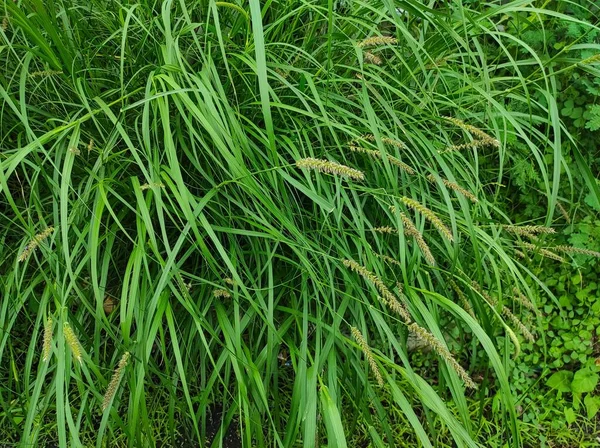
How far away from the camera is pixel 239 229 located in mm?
1736

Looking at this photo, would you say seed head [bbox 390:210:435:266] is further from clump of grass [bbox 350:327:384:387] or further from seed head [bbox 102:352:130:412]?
seed head [bbox 102:352:130:412]

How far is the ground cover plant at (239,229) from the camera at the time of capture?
157 cm

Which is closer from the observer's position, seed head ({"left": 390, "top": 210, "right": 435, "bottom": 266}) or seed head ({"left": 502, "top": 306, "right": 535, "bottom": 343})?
seed head ({"left": 390, "top": 210, "right": 435, "bottom": 266})

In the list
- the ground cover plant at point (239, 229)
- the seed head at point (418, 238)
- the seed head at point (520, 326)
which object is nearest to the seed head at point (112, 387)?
the ground cover plant at point (239, 229)

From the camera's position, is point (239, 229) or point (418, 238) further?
point (239, 229)

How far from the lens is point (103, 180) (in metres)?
1.66

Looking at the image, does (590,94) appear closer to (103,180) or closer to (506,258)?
(506,258)

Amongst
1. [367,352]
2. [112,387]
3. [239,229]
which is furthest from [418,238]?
[112,387]

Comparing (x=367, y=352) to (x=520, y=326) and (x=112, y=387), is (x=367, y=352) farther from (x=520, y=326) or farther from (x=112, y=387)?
(x=112, y=387)

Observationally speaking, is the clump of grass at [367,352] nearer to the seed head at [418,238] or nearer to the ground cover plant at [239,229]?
the ground cover plant at [239,229]

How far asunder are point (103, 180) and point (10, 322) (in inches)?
18.0

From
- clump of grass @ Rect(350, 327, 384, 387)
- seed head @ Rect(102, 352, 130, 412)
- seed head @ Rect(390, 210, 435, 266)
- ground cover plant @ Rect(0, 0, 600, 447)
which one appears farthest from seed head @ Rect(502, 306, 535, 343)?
seed head @ Rect(102, 352, 130, 412)

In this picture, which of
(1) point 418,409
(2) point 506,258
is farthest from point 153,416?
(2) point 506,258

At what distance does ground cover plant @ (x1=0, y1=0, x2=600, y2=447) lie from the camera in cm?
157
